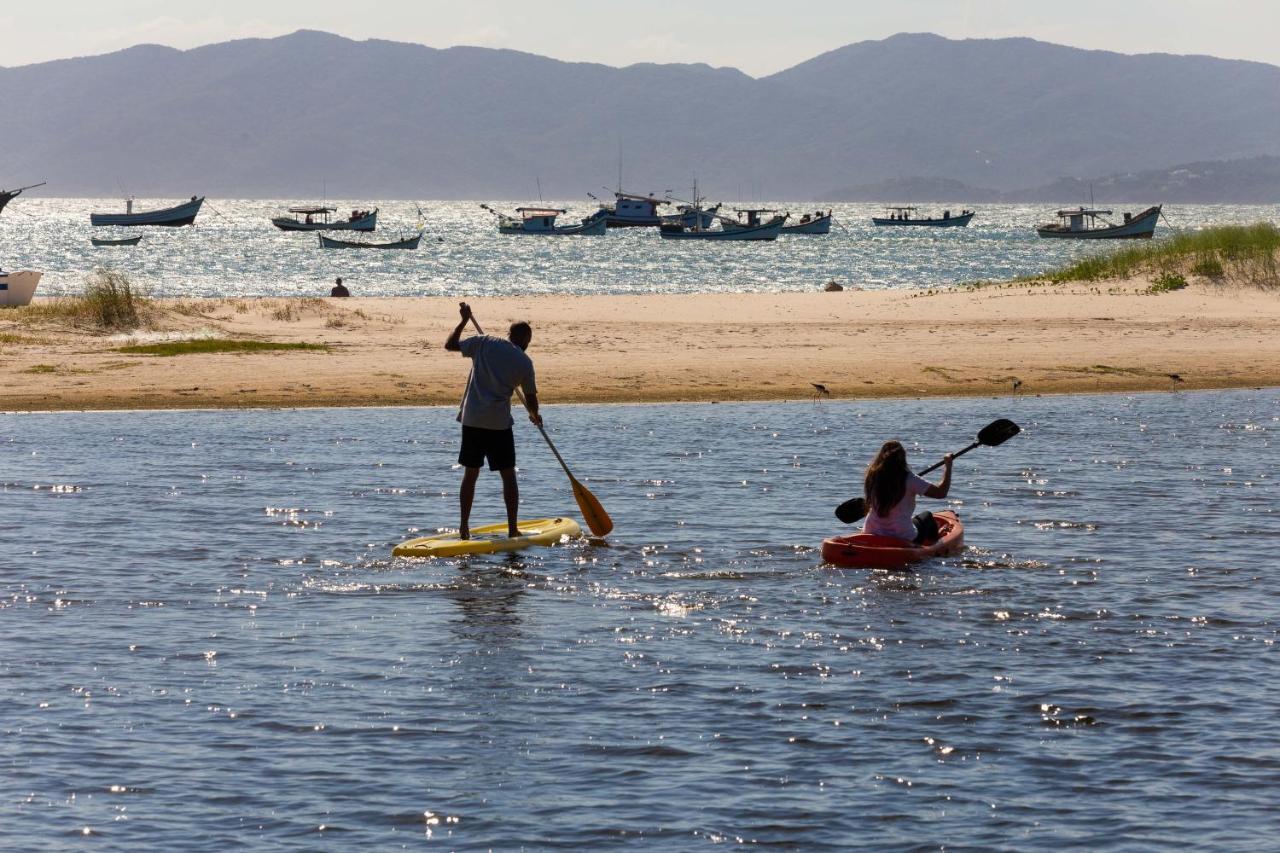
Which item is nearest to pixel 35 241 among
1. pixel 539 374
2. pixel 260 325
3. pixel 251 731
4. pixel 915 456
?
pixel 260 325

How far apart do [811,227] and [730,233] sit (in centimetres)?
2028

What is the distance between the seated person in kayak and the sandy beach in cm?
1145

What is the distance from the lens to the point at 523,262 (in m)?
91.7

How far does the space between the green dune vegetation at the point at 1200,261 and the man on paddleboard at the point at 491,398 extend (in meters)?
26.7

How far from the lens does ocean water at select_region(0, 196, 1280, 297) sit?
69.2 metres

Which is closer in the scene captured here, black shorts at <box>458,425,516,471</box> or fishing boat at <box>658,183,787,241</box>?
black shorts at <box>458,425,516,471</box>

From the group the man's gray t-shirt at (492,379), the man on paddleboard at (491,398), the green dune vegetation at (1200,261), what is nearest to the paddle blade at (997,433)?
the man on paddleboard at (491,398)

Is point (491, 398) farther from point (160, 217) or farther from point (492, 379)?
point (160, 217)

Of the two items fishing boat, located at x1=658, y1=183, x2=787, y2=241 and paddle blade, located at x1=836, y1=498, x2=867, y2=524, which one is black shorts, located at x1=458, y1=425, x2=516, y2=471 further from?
fishing boat, located at x1=658, y1=183, x2=787, y2=241

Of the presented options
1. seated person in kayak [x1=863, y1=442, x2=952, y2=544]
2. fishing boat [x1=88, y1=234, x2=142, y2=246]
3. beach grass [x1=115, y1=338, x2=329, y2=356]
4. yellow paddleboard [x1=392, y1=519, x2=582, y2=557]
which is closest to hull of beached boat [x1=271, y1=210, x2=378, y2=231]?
fishing boat [x1=88, y1=234, x2=142, y2=246]

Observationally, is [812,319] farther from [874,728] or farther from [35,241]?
[35,241]

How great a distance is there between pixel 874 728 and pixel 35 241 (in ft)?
416

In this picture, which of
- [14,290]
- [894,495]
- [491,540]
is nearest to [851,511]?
[894,495]

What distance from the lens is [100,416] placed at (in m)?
23.0
